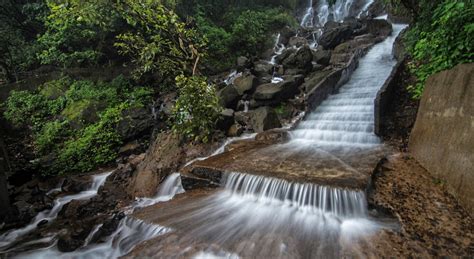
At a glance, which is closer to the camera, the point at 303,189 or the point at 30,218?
the point at 303,189

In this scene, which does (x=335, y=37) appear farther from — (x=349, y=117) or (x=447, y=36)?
(x=447, y=36)

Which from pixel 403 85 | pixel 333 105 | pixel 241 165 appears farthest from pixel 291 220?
pixel 333 105

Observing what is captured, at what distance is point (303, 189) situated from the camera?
4117mm

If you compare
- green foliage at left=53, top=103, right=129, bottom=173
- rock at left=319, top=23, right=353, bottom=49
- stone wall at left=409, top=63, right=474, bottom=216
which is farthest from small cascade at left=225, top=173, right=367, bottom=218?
rock at left=319, top=23, right=353, bottom=49

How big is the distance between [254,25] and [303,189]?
1591 centimetres

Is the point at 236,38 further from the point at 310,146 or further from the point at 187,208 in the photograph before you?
the point at 187,208

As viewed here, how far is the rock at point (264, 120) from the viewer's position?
820 centimetres

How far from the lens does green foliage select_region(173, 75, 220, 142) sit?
7102 millimetres

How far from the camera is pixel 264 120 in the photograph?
8.23 m

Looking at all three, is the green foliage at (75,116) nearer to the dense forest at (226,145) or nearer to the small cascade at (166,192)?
the dense forest at (226,145)

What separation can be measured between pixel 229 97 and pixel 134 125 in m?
3.86

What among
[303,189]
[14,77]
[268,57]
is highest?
[268,57]

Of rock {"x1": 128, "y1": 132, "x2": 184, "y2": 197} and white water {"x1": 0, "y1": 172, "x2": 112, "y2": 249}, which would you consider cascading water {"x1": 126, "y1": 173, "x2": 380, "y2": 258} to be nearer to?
rock {"x1": 128, "y1": 132, "x2": 184, "y2": 197}

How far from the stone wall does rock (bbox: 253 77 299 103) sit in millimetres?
5372
